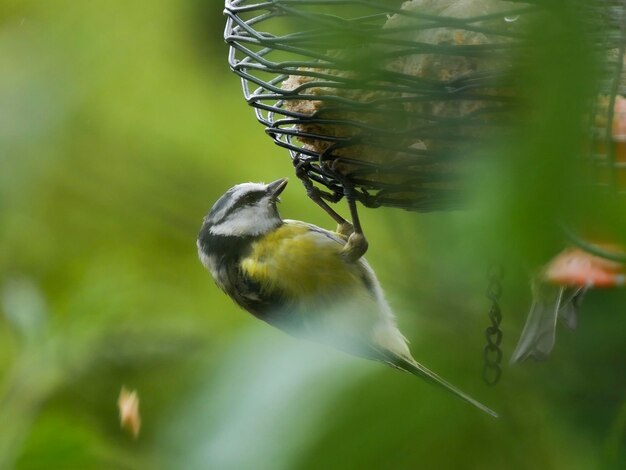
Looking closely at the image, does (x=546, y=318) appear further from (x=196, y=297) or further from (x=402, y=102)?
(x=196, y=297)

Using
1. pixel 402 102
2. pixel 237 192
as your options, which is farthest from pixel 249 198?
pixel 402 102

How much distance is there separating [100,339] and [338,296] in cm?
55

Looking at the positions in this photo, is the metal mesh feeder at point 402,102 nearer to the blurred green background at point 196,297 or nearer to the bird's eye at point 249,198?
the blurred green background at point 196,297

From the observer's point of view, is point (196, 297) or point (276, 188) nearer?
point (276, 188)

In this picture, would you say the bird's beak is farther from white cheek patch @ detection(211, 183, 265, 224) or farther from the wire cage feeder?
the wire cage feeder

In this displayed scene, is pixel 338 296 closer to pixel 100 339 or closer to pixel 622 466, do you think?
pixel 100 339

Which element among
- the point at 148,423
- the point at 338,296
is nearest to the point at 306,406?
the point at 338,296

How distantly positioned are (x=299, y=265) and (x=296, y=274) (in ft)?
0.07

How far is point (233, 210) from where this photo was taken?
77.7 inches

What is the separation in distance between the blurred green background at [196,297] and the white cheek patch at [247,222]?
0.69ft

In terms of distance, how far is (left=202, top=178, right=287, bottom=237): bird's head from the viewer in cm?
196

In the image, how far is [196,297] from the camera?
2623mm

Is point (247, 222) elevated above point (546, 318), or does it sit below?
above

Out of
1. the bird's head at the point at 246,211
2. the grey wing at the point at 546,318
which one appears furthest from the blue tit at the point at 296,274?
the grey wing at the point at 546,318
